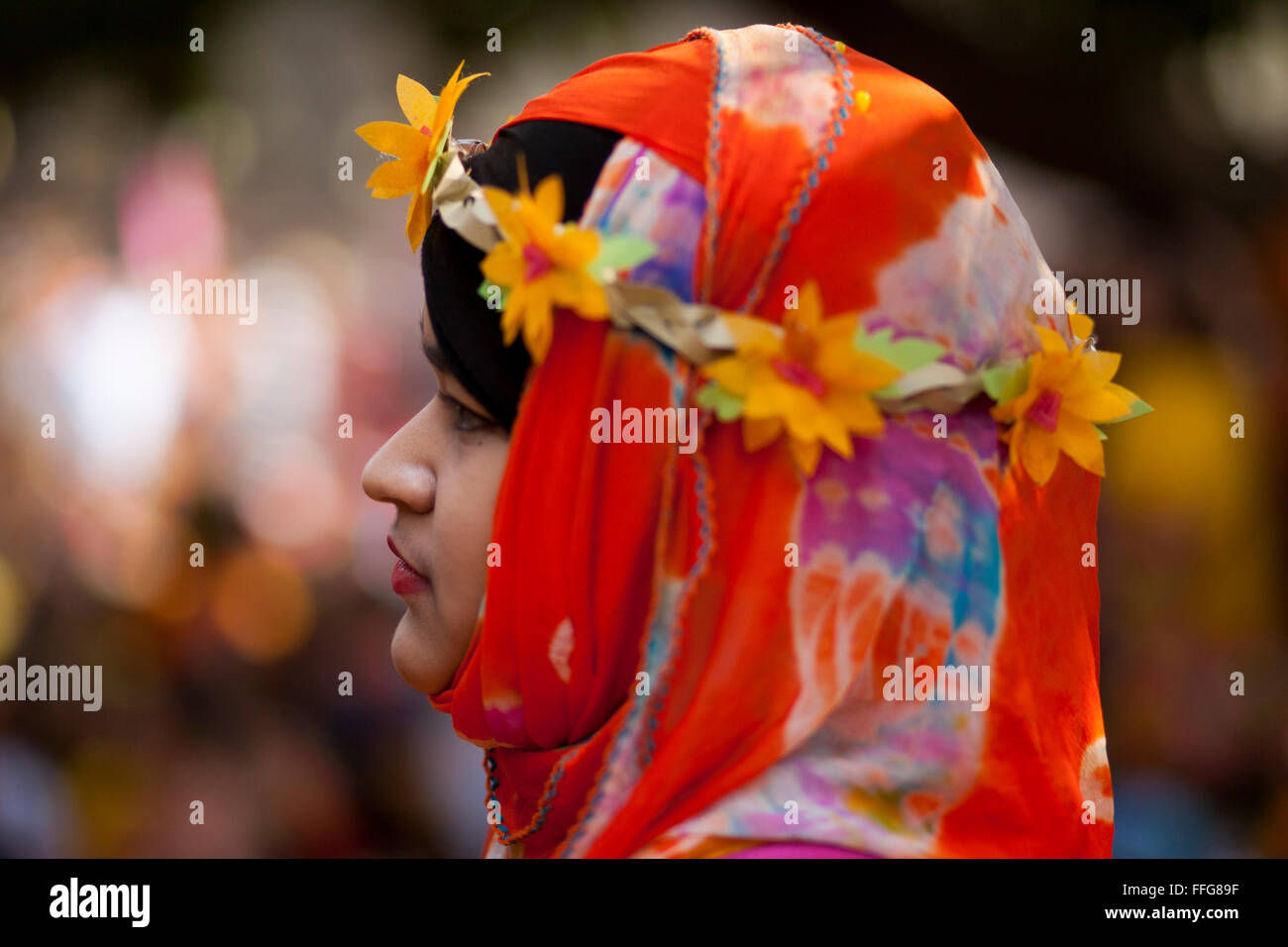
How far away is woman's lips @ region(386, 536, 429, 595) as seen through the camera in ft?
4.61

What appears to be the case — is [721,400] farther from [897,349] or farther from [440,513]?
[440,513]

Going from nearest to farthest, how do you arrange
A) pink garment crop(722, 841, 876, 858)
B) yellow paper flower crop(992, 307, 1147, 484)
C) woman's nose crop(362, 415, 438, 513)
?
pink garment crop(722, 841, 876, 858) → yellow paper flower crop(992, 307, 1147, 484) → woman's nose crop(362, 415, 438, 513)

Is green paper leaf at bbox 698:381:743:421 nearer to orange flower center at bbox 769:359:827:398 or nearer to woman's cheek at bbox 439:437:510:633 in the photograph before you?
orange flower center at bbox 769:359:827:398

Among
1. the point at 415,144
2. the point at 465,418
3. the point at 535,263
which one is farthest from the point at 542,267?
the point at 415,144

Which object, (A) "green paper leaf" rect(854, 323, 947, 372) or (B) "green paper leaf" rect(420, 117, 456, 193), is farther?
(B) "green paper leaf" rect(420, 117, 456, 193)

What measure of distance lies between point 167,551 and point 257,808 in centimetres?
84

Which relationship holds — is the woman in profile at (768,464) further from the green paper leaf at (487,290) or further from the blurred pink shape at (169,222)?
the blurred pink shape at (169,222)

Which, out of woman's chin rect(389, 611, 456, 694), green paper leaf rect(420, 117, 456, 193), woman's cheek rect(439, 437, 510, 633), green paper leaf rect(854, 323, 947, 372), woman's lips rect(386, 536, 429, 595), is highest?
green paper leaf rect(420, 117, 456, 193)

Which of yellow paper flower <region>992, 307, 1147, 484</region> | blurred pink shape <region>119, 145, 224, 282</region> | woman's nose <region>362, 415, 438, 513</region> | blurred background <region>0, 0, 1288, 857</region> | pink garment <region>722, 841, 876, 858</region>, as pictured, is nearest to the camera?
pink garment <region>722, 841, 876, 858</region>

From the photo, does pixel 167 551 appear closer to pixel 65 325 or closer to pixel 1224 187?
pixel 65 325

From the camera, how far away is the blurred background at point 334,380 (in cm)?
297

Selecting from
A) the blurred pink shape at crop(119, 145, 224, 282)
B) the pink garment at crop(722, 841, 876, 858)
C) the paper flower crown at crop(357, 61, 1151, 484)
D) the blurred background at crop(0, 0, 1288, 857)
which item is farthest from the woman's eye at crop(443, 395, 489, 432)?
the blurred pink shape at crop(119, 145, 224, 282)

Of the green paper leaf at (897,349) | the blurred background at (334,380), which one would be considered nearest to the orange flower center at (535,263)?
the green paper leaf at (897,349)

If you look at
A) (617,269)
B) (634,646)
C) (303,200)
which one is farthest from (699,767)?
(303,200)
